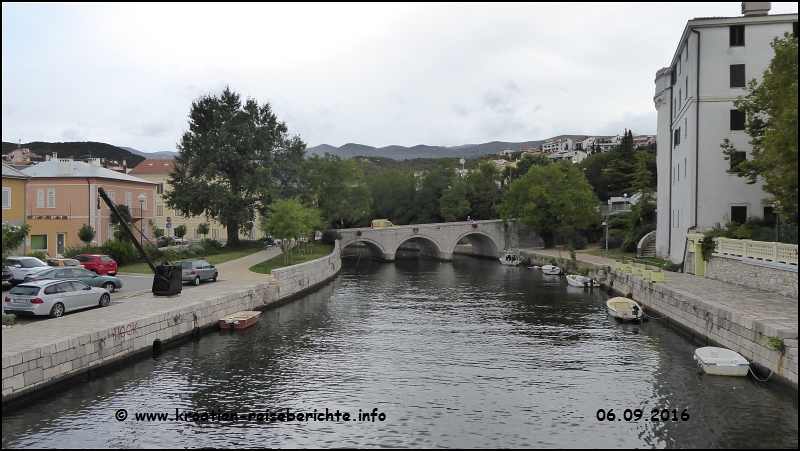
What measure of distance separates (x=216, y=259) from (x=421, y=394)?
34740 mm

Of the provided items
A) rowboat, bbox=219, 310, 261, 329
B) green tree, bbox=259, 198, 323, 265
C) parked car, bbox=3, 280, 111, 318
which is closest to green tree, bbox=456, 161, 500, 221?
green tree, bbox=259, 198, 323, 265

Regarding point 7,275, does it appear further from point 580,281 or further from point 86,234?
point 580,281

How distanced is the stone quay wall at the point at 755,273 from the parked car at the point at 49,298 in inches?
1116

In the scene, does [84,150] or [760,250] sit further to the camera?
[84,150]

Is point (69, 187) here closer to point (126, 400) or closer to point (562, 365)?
point (126, 400)

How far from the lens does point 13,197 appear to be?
4066 centimetres

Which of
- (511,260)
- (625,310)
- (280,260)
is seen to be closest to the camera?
(625,310)

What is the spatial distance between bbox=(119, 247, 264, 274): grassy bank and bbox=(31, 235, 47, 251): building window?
1150cm

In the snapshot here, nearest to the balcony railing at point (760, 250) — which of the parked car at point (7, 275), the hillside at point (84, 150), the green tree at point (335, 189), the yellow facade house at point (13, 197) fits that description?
the parked car at point (7, 275)

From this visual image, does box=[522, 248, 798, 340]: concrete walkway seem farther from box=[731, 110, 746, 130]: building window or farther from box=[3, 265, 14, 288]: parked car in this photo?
box=[3, 265, 14, 288]: parked car

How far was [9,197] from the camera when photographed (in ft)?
132

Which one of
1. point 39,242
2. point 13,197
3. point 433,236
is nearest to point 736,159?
point 433,236

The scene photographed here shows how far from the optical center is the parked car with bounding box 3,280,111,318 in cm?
2191

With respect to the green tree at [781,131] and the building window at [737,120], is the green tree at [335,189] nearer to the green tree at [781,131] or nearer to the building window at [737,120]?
the building window at [737,120]
